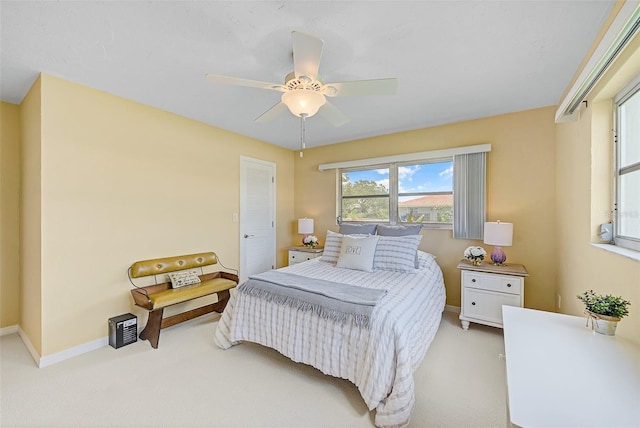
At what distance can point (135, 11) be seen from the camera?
1.54 metres

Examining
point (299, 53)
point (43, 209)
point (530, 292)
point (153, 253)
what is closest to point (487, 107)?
point (530, 292)

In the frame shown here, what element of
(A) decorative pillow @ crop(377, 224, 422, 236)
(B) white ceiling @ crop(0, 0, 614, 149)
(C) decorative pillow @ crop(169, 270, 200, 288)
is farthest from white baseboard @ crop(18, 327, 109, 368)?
(A) decorative pillow @ crop(377, 224, 422, 236)

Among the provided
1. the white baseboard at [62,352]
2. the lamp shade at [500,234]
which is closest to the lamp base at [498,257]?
the lamp shade at [500,234]

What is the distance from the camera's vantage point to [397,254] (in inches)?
113

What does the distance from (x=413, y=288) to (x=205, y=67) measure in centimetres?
253

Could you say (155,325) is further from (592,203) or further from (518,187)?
(518,187)

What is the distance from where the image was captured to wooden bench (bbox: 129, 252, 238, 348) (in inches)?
99.3

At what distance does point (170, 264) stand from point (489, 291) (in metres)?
3.47

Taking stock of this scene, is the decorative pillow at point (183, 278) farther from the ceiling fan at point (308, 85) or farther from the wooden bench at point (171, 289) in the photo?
the ceiling fan at point (308, 85)

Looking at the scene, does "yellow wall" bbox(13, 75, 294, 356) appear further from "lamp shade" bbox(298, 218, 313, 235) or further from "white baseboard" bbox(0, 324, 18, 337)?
"lamp shade" bbox(298, 218, 313, 235)

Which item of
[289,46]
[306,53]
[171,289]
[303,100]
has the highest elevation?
[289,46]

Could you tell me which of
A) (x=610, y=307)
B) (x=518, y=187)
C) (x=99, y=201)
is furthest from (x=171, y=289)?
(x=518, y=187)

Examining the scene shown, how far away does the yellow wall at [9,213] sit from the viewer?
2723 mm

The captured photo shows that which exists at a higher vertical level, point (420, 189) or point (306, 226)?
Result: point (420, 189)
